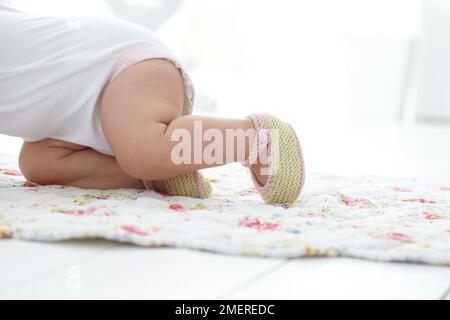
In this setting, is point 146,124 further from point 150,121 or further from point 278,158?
point 278,158

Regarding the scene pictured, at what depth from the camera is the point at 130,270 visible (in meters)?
0.72

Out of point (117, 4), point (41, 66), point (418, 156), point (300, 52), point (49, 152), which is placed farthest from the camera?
point (300, 52)

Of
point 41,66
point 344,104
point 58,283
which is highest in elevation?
point 41,66

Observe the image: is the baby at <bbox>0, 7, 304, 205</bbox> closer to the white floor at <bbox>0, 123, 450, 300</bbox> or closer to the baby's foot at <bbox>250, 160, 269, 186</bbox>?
the baby's foot at <bbox>250, 160, 269, 186</bbox>

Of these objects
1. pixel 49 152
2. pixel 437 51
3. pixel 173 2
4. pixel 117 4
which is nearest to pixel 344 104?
pixel 437 51

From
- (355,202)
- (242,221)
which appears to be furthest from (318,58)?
(242,221)

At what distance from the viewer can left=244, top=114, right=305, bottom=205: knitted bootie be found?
3.37ft

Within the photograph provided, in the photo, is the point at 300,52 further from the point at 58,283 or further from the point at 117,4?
the point at 58,283

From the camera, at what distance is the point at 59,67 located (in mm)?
1043

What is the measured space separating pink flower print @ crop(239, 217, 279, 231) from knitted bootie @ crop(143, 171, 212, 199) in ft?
0.60

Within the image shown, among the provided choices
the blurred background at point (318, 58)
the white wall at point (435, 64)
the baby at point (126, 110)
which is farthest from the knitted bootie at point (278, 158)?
the white wall at point (435, 64)

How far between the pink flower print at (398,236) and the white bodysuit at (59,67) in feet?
1.44

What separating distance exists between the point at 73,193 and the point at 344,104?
8.59ft

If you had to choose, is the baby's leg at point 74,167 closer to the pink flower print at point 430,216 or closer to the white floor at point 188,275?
the white floor at point 188,275
